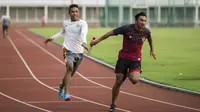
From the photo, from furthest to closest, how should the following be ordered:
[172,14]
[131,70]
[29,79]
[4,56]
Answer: [172,14] → [4,56] → [29,79] → [131,70]

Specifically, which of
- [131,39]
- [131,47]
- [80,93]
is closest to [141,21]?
[131,39]

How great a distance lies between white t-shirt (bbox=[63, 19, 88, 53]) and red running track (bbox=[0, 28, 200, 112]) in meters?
1.26

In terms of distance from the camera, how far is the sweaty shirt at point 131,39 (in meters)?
12.7

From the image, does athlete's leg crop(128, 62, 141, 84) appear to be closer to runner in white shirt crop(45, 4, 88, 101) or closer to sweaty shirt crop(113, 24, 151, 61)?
sweaty shirt crop(113, 24, 151, 61)

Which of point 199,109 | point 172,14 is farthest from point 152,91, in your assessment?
point 172,14

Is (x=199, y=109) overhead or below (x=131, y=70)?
below

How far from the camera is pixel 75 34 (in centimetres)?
1422

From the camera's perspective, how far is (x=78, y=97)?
15.9 m

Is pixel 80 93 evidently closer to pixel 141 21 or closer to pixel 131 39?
pixel 131 39

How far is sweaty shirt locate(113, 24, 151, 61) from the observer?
12719mm

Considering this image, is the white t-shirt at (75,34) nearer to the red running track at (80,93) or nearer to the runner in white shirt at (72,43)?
the runner in white shirt at (72,43)

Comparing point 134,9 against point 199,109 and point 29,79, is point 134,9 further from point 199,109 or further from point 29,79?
point 199,109

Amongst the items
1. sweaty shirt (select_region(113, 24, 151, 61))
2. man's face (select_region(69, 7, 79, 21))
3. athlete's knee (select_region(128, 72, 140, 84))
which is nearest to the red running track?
athlete's knee (select_region(128, 72, 140, 84))

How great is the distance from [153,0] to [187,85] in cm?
6911
